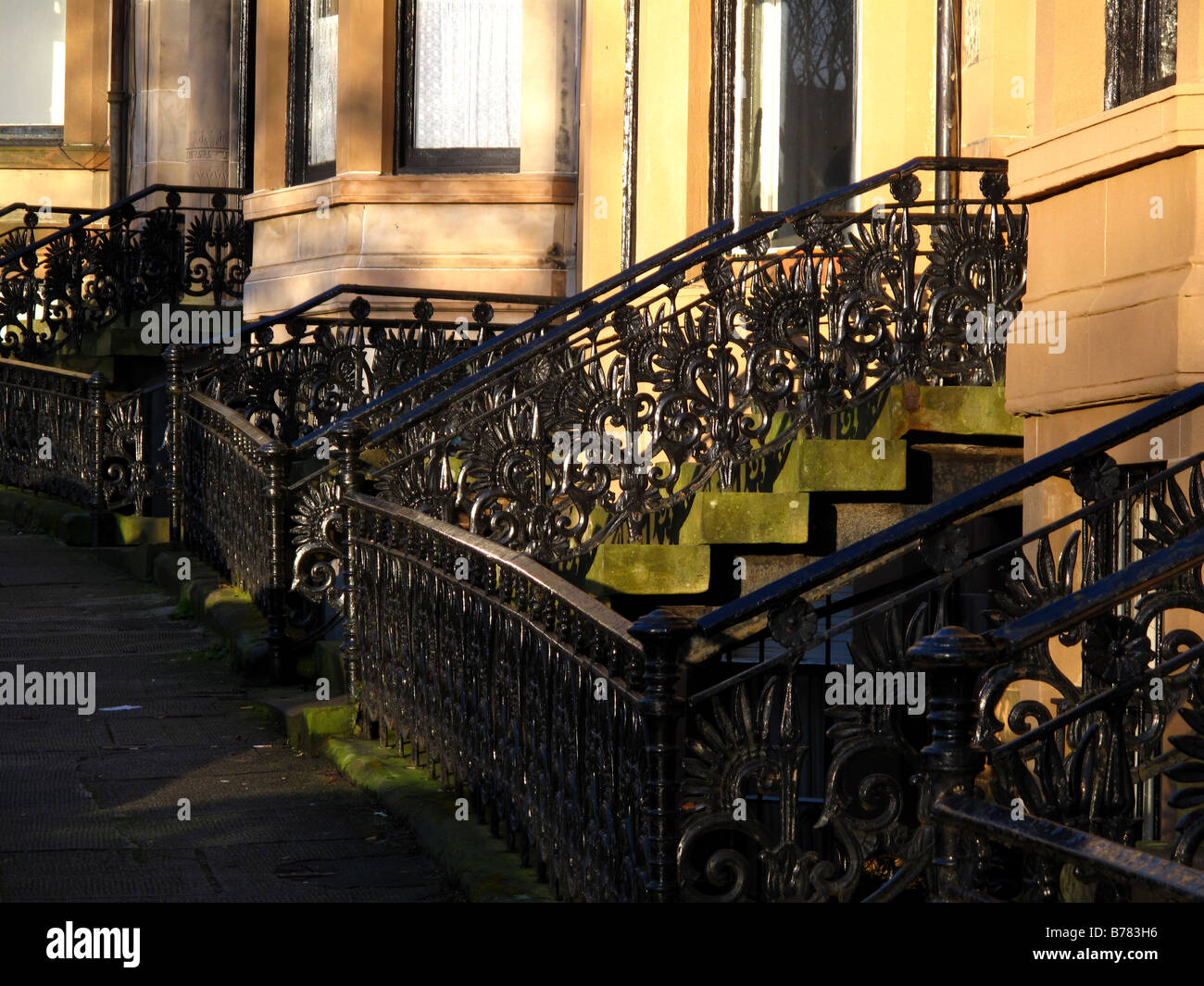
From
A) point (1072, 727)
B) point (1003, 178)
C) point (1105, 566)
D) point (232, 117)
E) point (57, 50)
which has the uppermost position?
point (57, 50)

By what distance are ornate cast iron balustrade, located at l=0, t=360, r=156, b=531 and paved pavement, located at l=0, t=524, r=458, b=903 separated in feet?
8.14

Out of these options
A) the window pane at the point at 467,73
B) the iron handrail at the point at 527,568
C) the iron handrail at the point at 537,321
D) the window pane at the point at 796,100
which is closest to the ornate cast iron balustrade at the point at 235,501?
the iron handrail at the point at 537,321

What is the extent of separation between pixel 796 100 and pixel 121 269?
8.82 meters

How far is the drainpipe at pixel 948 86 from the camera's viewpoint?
930 centimetres

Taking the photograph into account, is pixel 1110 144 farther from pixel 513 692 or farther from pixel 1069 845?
pixel 1069 845

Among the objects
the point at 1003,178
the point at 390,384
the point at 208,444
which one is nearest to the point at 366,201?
the point at 390,384

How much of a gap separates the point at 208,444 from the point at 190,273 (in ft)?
21.0

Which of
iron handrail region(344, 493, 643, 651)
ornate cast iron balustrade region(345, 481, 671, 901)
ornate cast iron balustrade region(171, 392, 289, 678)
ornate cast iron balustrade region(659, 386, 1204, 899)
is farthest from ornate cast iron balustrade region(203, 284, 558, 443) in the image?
ornate cast iron balustrade region(659, 386, 1204, 899)

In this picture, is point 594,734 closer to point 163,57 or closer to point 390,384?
point 390,384

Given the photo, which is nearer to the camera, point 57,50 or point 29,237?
point 29,237

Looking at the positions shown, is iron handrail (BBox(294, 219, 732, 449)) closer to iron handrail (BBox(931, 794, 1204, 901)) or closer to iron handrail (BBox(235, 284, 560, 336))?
iron handrail (BBox(235, 284, 560, 336))

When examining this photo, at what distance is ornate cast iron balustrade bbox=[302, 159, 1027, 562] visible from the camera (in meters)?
8.08

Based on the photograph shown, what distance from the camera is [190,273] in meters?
17.4

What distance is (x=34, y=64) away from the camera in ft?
71.9
